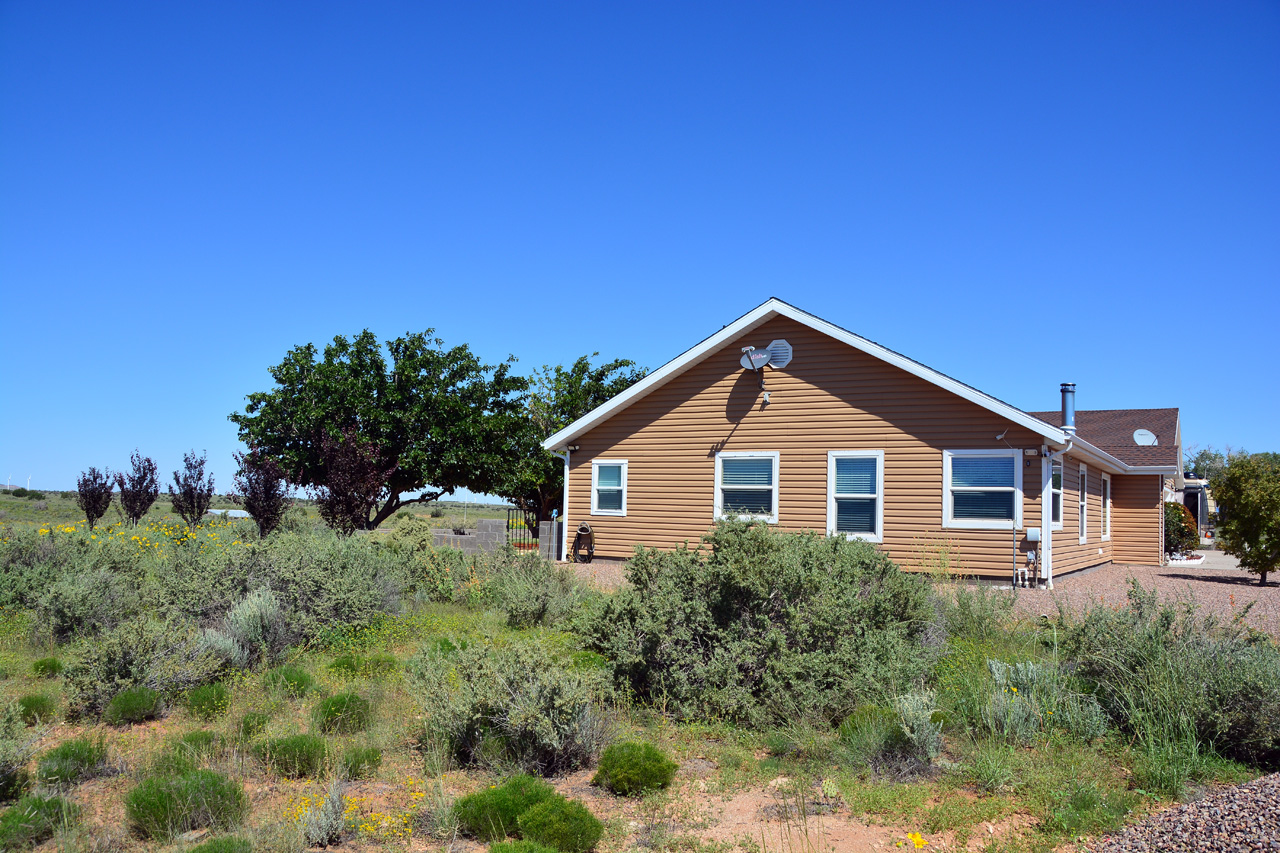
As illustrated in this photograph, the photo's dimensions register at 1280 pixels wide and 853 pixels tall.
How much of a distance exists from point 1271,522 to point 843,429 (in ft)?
33.4

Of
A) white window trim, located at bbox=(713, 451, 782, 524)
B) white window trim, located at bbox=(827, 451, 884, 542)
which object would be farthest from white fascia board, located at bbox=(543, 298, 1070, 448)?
white window trim, located at bbox=(713, 451, 782, 524)

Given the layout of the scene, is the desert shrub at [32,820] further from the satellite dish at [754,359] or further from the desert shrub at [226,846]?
the satellite dish at [754,359]

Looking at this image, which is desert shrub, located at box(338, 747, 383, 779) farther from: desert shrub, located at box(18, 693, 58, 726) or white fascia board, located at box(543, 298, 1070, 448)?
white fascia board, located at box(543, 298, 1070, 448)

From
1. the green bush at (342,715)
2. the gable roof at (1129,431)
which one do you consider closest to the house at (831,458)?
the gable roof at (1129,431)

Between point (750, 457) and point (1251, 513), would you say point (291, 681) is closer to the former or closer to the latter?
point (750, 457)

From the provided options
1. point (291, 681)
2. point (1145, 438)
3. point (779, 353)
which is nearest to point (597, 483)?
point (779, 353)

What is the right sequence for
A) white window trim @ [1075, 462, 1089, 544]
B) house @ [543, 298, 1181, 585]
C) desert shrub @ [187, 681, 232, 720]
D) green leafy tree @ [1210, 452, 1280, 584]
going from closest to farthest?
desert shrub @ [187, 681, 232, 720] < house @ [543, 298, 1181, 585] < white window trim @ [1075, 462, 1089, 544] < green leafy tree @ [1210, 452, 1280, 584]

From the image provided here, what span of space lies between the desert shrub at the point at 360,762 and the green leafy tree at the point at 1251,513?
1935 centimetres

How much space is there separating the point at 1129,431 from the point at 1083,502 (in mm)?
5944

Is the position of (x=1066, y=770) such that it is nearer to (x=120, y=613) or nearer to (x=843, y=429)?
(x=120, y=613)

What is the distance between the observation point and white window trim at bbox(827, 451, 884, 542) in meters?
14.9

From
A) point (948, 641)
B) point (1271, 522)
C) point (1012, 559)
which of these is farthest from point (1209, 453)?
point (948, 641)

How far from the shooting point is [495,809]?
15.1 ft

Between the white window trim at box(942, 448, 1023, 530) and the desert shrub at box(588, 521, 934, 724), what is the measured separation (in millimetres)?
7299
